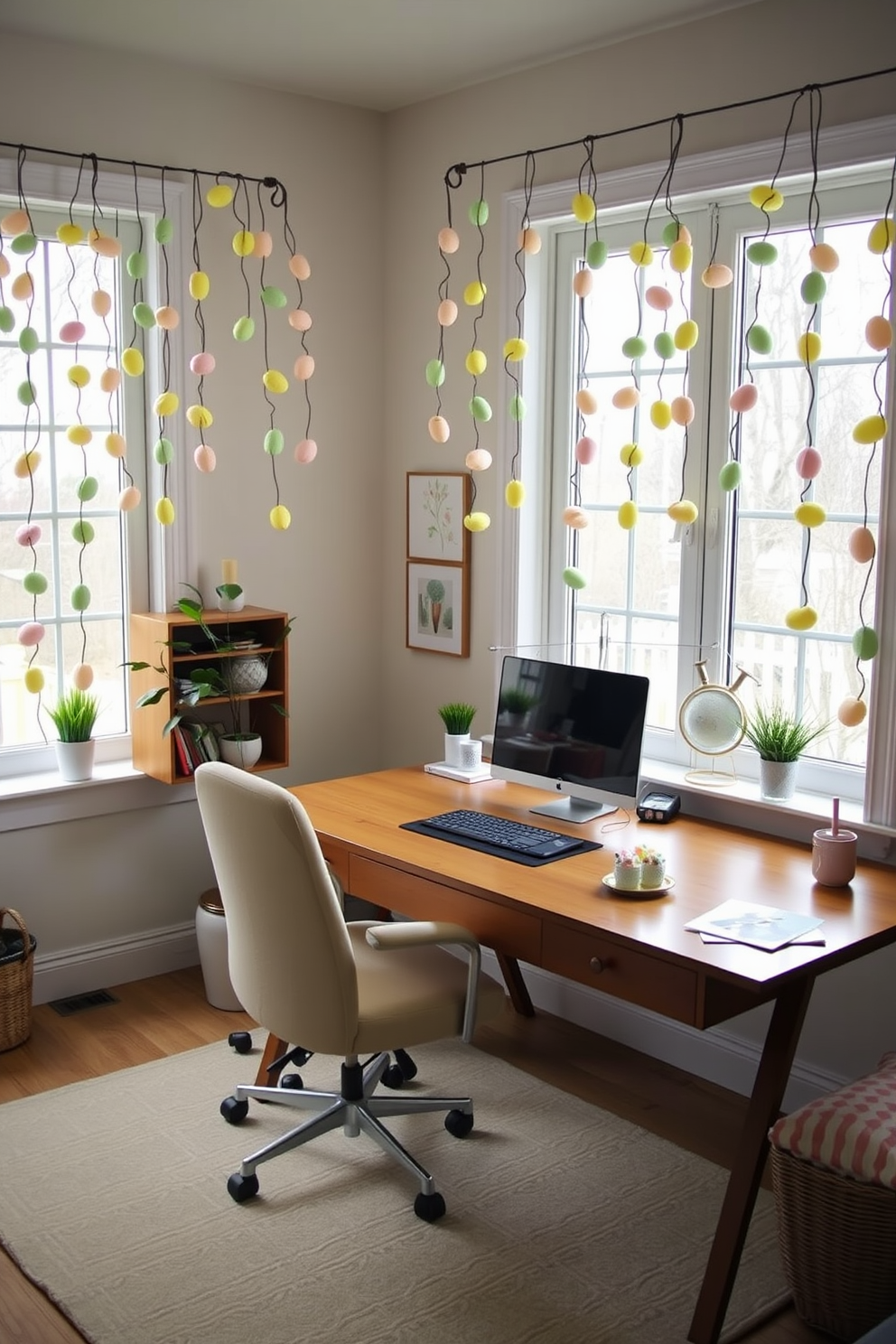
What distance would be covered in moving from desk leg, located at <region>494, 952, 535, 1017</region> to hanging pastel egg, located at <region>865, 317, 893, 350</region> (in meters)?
1.89

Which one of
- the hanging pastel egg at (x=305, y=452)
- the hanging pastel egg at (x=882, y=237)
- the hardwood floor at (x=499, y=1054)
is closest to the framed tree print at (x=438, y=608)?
the hanging pastel egg at (x=305, y=452)

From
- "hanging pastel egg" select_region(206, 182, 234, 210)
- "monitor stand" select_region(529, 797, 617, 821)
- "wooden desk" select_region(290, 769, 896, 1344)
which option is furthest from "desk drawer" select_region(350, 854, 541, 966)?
"hanging pastel egg" select_region(206, 182, 234, 210)

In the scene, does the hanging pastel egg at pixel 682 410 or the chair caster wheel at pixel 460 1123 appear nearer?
the chair caster wheel at pixel 460 1123

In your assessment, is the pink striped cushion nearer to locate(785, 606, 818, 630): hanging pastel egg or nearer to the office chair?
the office chair

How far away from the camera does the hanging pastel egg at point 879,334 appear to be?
2.70 m

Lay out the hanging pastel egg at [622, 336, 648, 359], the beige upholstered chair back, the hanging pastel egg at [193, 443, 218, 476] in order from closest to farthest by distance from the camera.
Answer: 1. the beige upholstered chair back
2. the hanging pastel egg at [622, 336, 648, 359]
3. the hanging pastel egg at [193, 443, 218, 476]

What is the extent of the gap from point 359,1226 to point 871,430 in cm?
197

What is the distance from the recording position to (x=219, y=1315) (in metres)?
2.35

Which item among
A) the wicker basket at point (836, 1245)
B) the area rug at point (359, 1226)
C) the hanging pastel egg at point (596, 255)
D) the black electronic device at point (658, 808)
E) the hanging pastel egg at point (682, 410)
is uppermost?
the hanging pastel egg at point (596, 255)

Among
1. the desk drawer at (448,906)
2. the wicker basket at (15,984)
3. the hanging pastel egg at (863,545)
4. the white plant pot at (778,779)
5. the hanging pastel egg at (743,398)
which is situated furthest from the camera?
the wicker basket at (15,984)

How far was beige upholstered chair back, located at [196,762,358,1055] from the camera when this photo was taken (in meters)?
2.46

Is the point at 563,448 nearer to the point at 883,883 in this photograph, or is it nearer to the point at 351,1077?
the point at 883,883

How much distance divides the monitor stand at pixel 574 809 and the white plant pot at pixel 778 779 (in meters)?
0.37

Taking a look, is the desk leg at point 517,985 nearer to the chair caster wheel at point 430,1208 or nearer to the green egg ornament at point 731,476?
the chair caster wheel at point 430,1208
